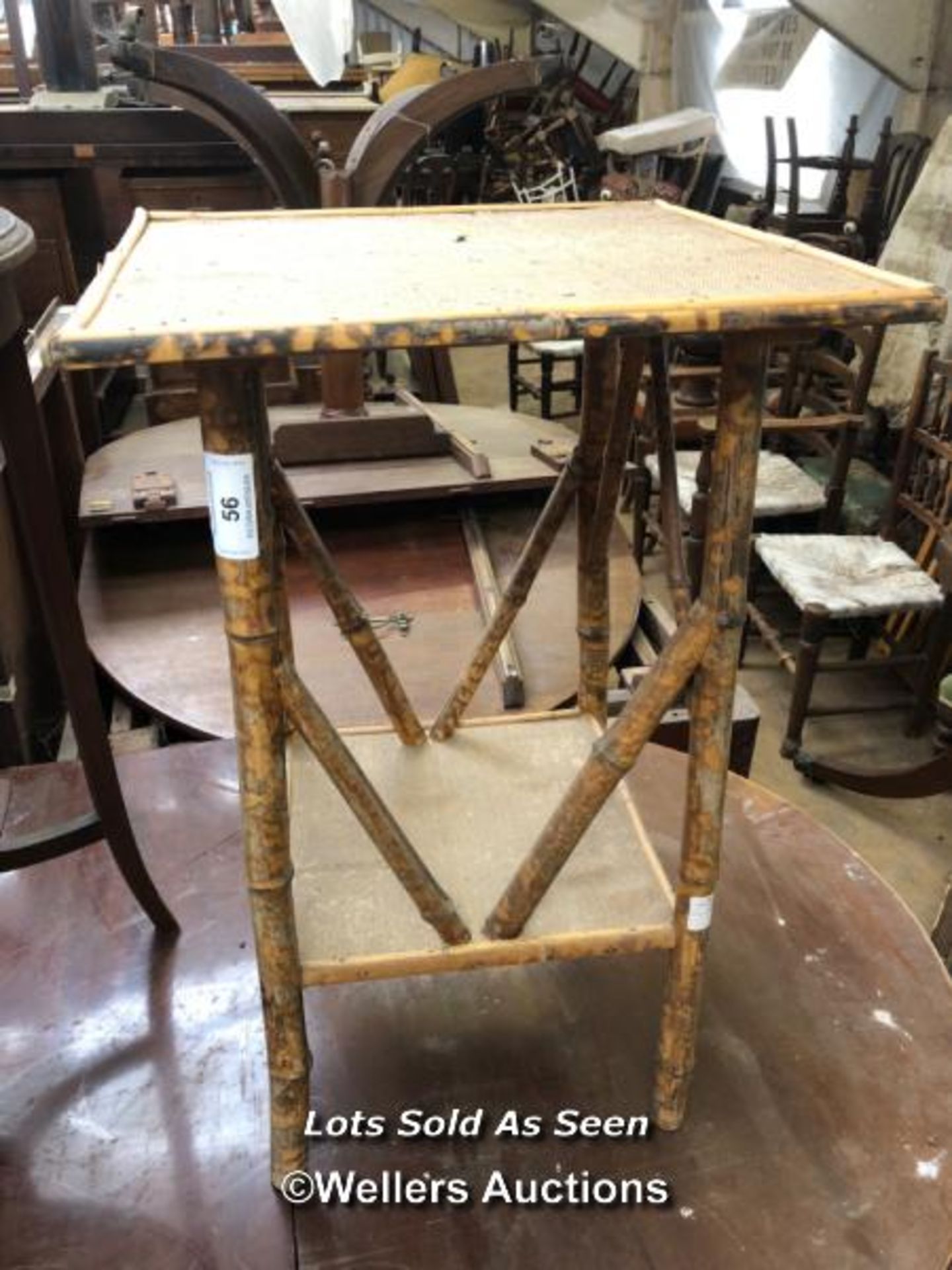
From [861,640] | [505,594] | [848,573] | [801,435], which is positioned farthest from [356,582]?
[801,435]

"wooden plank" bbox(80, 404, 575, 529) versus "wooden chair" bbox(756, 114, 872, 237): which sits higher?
"wooden chair" bbox(756, 114, 872, 237)

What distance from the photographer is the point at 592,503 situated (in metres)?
1.22

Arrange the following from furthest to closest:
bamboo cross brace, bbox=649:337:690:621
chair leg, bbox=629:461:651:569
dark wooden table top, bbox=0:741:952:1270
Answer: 1. chair leg, bbox=629:461:651:569
2. bamboo cross brace, bbox=649:337:690:621
3. dark wooden table top, bbox=0:741:952:1270

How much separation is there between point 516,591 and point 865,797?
A: 1.47 meters

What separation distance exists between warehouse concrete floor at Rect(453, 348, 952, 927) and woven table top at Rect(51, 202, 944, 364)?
4.36 feet

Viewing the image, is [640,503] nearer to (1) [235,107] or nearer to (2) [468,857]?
(1) [235,107]

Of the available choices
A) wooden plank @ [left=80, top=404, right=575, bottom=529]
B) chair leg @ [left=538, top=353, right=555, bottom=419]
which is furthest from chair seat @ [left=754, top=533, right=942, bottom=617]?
chair leg @ [left=538, top=353, right=555, bottom=419]

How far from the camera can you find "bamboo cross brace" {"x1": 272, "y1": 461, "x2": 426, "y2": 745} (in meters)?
1.12

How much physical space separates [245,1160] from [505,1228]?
0.87 ft

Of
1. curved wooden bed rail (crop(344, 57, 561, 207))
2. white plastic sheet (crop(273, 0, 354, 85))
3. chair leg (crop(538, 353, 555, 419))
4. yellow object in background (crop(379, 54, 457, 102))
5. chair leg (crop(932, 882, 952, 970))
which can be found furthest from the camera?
yellow object in background (crop(379, 54, 457, 102))

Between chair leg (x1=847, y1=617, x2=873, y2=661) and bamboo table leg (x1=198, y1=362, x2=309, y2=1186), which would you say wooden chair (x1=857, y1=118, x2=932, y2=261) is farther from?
bamboo table leg (x1=198, y1=362, x2=309, y2=1186)

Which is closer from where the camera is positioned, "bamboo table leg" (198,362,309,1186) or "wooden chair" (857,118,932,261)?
"bamboo table leg" (198,362,309,1186)
